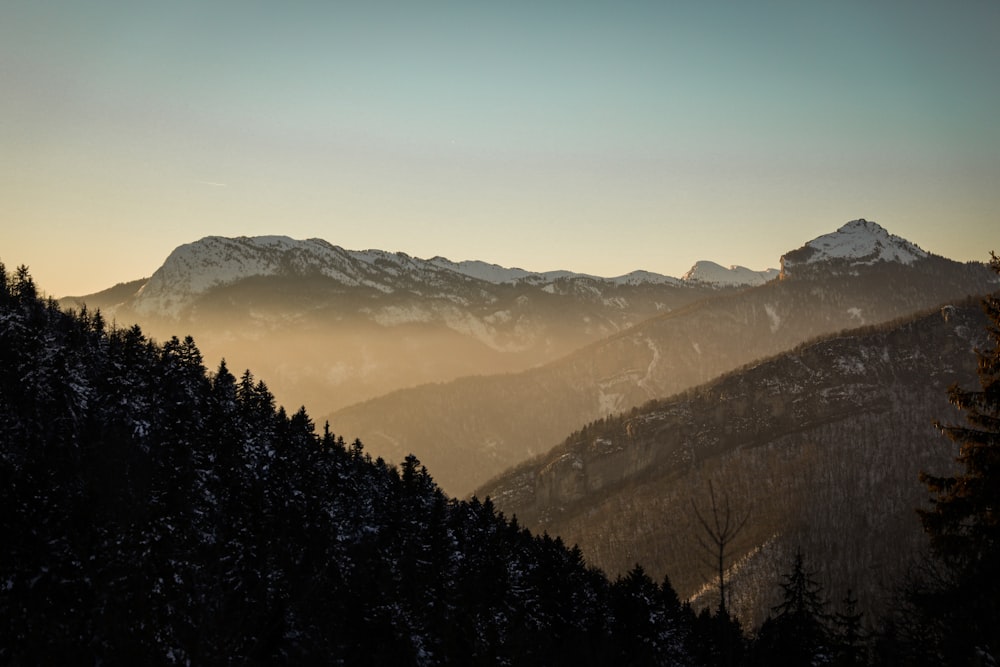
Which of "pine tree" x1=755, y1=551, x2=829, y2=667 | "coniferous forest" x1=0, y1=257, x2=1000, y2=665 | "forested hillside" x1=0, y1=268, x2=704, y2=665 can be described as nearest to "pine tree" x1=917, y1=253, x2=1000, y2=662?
"coniferous forest" x1=0, y1=257, x2=1000, y2=665

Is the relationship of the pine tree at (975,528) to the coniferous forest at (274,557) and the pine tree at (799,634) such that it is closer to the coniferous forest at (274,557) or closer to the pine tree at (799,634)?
the coniferous forest at (274,557)

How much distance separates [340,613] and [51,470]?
73.4 feet

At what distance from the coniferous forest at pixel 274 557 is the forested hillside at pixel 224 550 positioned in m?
0.18

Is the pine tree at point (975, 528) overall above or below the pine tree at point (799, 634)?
above

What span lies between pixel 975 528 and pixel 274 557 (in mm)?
52375

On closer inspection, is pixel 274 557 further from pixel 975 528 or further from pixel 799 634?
pixel 975 528

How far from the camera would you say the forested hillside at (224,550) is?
42.0 m

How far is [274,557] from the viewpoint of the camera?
200 feet

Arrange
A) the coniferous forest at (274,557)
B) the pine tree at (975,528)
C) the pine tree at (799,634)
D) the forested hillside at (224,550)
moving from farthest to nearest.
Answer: the pine tree at (799,634) < the forested hillside at (224,550) < the coniferous forest at (274,557) < the pine tree at (975,528)

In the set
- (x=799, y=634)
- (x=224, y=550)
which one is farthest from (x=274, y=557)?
(x=799, y=634)

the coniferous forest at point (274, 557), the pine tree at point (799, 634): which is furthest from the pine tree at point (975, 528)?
the pine tree at point (799, 634)

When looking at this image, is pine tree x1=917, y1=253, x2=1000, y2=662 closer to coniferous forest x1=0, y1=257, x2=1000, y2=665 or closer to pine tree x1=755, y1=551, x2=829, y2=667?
coniferous forest x1=0, y1=257, x2=1000, y2=665

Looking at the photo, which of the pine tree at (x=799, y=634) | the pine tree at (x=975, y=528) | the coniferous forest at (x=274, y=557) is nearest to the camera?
the pine tree at (x=975, y=528)

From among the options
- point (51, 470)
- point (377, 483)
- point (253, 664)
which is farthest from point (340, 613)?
point (377, 483)
